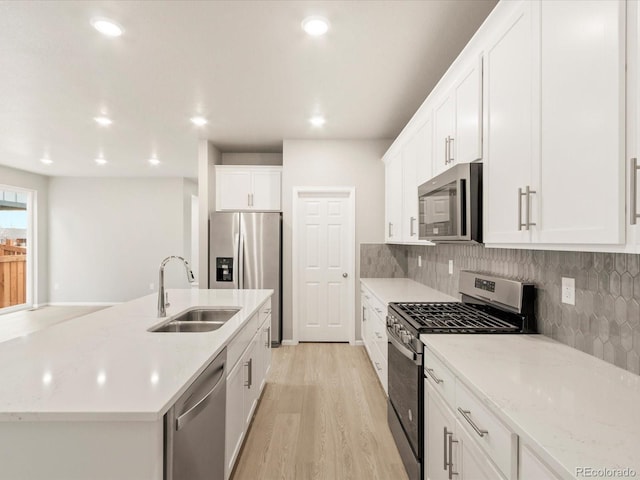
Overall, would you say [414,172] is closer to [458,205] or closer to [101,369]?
[458,205]

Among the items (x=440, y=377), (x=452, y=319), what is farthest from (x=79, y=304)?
(x=440, y=377)

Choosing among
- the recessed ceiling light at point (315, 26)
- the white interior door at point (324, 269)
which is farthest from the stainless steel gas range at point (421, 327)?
the white interior door at point (324, 269)

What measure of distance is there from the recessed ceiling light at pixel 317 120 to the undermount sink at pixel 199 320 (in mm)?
2300

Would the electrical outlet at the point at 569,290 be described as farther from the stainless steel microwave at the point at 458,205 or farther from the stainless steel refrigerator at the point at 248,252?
the stainless steel refrigerator at the point at 248,252

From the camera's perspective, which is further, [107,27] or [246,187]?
[246,187]

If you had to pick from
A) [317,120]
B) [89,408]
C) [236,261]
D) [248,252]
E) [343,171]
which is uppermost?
[317,120]

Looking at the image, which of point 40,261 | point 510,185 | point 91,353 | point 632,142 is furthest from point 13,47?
point 40,261

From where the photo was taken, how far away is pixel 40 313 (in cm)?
658

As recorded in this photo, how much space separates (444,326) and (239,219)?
3.32 metres

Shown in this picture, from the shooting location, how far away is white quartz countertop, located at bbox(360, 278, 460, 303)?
281 cm

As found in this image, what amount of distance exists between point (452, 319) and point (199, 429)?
4.66 ft

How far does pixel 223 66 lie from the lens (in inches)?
106

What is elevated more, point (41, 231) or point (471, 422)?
point (41, 231)

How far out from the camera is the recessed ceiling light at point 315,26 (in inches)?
82.4
